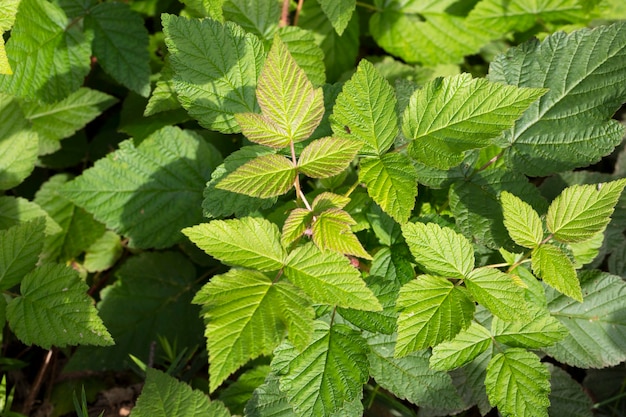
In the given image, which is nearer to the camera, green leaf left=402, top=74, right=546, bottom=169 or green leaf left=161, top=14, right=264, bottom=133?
green leaf left=402, top=74, right=546, bottom=169

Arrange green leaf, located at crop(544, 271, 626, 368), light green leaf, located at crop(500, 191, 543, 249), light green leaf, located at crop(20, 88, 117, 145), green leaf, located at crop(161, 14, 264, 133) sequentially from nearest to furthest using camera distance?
light green leaf, located at crop(500, 191, 543, 249)
green leaf, located at crop(161, 14, 264, 133)
green leaf, located at crop(544, 271, 626, 368)
light green leaf, located at crop(20, 88, 117, 145)

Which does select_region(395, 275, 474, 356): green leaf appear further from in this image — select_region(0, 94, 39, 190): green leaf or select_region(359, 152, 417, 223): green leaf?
select_region(0, 94, 39, 190): green leaf

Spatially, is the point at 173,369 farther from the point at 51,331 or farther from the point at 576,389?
the point at 576,389

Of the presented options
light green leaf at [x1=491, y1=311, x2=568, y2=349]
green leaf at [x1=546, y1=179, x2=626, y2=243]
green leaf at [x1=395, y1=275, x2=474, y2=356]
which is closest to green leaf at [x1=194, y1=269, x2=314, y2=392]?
green leaf at [x1=395, y1=275, x2=474, y2=356]

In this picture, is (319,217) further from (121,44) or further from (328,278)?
(121,44)

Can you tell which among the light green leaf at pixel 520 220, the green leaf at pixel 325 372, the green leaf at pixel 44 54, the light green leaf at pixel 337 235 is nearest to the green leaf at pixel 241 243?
the light green leaf at pixel 337 235

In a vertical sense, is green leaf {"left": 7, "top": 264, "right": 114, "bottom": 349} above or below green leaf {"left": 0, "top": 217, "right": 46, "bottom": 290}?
below

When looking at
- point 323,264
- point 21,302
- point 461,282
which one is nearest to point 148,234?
point 21,302

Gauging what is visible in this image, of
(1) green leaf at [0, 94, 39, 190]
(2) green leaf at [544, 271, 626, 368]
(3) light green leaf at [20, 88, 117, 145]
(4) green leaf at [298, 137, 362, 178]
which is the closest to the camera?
(4) green leaf at [298, 137, 362, 178]
